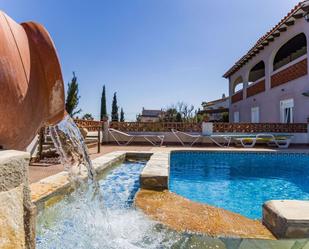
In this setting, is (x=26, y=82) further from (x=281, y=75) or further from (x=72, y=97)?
(x=72, y=97)

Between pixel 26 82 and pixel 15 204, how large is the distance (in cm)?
58

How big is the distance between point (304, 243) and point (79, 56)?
17.6 metres

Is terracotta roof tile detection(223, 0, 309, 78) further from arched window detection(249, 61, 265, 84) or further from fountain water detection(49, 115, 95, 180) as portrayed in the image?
fountain water detection(49, 115, 95, 180)

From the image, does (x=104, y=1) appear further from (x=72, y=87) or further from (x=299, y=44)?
(x=72, y=87)

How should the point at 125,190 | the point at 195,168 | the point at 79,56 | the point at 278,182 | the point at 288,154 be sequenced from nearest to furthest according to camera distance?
1. the point at 125,190
2. the point at 278,182
3. the point at 195,168
4. the point at 288,154
5. the point at 79,56

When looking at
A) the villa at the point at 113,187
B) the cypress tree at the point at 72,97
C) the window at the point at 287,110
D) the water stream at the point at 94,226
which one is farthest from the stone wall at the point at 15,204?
the cypress tree at the point at 72,97

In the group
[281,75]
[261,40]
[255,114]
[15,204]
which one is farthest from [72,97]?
[15,204]

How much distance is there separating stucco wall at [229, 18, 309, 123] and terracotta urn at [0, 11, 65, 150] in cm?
1318

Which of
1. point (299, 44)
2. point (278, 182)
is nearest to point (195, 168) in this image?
point (278, 182)

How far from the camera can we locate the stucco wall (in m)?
12.7

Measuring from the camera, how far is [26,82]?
1303 mm

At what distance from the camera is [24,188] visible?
3.95ft

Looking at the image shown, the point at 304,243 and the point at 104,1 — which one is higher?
the point at 104,1

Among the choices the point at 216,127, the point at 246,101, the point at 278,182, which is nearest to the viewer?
the point at 278,182
